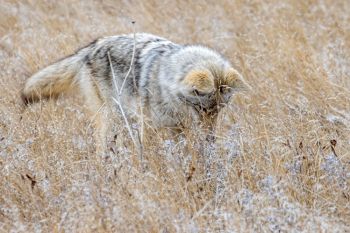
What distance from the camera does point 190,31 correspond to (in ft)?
26.3

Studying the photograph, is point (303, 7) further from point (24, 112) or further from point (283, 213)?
point (283, 213)

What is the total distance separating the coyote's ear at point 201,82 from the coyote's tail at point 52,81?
144 centimetres

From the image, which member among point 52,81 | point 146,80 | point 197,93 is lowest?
point 52,81

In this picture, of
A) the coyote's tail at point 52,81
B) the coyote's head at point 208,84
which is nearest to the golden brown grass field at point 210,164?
the coyote's tail at point 52,81

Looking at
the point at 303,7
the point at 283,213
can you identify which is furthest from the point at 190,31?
the point at 283,213

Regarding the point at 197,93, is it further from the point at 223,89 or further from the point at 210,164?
the point at 210,164

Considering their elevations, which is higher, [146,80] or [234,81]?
[234,81]

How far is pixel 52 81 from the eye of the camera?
17.0 ft

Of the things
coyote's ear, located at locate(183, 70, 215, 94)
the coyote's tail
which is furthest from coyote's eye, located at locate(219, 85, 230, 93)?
the coyote's tail

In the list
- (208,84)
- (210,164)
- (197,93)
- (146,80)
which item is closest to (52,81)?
(146,80)

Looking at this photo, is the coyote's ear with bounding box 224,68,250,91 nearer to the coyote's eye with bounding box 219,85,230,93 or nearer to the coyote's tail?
the coyote's eye with bounding box 219,85,230,93

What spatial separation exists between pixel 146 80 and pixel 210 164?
1.09 metres

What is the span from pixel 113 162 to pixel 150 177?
247mm

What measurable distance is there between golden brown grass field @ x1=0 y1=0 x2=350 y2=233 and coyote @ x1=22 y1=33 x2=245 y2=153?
16 cm
